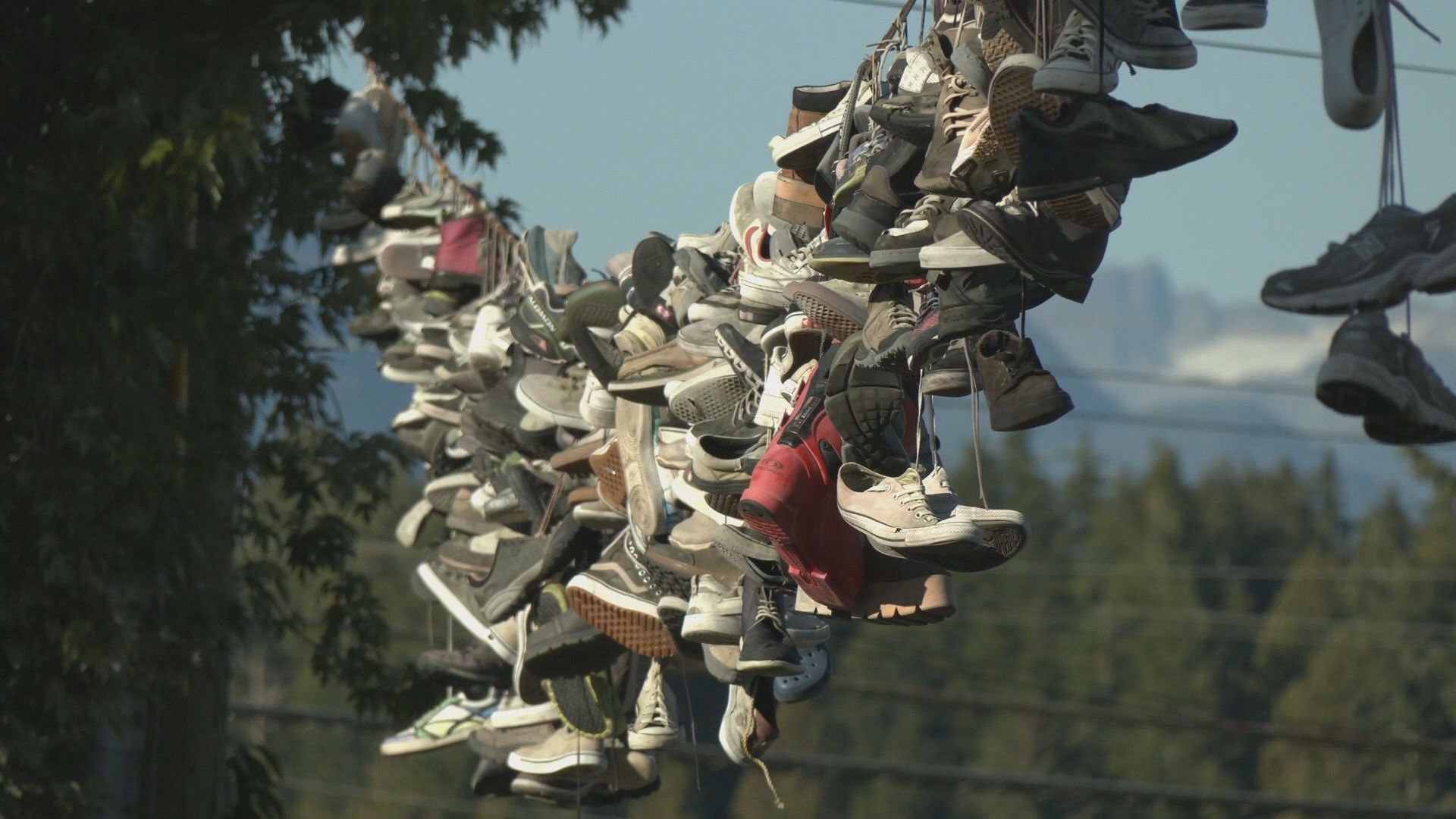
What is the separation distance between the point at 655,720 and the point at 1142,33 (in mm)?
3235

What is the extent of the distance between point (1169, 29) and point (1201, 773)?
40358mm

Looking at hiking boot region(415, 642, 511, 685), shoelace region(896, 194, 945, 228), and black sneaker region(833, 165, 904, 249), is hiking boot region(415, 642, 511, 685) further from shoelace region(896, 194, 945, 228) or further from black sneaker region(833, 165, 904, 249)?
shoelace region(896, 194, 945, 228)

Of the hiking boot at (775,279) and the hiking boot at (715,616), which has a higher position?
the hiking boot at (775,279)

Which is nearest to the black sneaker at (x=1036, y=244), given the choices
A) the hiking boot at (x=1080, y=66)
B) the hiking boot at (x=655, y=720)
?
the hiking boot at (x=1080, y=66)

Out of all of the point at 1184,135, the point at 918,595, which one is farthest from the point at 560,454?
the point at 1184,135

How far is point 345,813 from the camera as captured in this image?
42.8 m

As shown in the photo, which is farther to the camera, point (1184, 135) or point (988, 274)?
point (988, 274)

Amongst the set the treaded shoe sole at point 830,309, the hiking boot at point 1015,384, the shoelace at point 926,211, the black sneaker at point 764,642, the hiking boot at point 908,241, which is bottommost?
the black sneaker at point 764,642

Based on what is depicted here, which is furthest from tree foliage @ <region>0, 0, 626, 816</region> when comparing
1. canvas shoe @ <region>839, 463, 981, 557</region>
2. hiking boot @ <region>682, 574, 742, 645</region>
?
canvas shoe @ <region>839, 463, 981, 557</region>

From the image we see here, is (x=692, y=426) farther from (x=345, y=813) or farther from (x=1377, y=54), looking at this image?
(x=345, y=813)

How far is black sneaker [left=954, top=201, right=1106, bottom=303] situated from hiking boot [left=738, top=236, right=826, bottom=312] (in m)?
1.08

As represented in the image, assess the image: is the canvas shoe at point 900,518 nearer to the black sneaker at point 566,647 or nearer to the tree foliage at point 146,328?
the black sneaker at point 566,647

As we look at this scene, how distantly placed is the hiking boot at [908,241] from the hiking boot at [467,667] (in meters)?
3.36

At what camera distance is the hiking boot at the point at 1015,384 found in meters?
4.35
